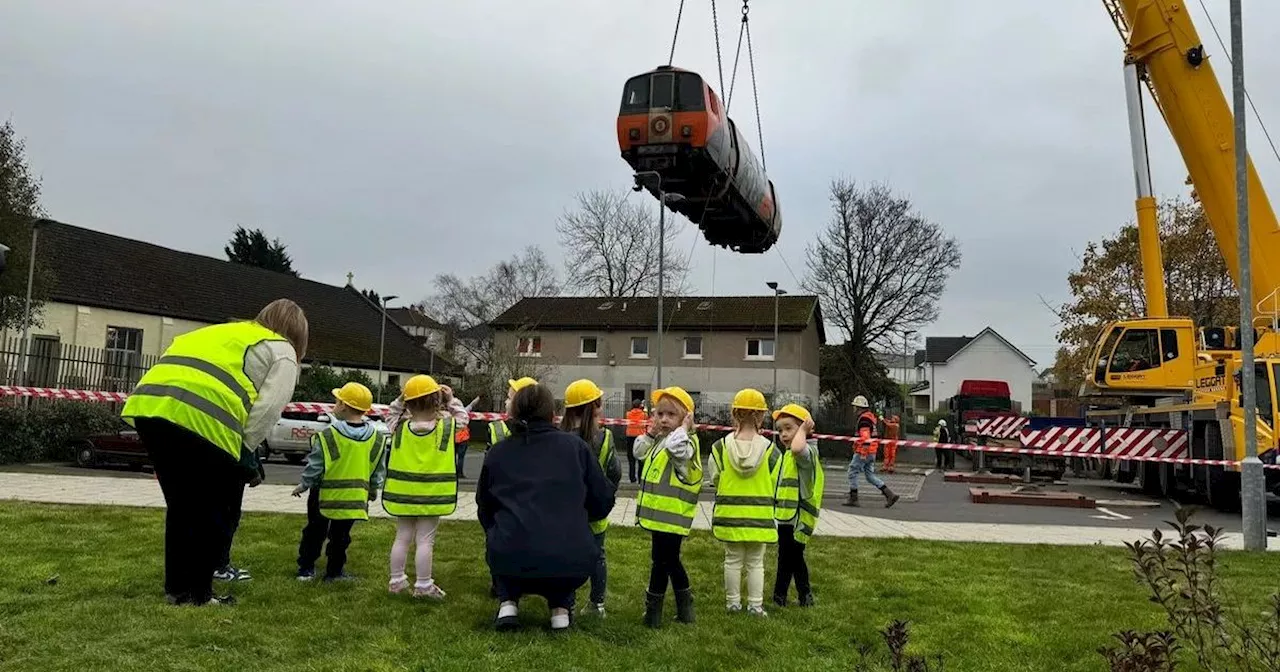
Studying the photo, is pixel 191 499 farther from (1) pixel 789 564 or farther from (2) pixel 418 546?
(1) pixel 789 564

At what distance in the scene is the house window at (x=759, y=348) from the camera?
4688 centimetres

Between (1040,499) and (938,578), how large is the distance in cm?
956

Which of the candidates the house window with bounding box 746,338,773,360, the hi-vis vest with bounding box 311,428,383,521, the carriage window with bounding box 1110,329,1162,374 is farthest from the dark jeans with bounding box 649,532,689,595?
the house window with bounding box 746,338,773,360

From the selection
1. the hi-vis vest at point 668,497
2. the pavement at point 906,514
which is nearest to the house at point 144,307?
the pavement at point 906,514

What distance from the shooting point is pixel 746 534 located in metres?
5.67

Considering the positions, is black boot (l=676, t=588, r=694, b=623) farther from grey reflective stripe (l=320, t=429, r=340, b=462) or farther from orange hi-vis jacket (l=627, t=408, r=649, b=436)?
orange hi-vis jacket (l=627, t=408, r=649, b=436)

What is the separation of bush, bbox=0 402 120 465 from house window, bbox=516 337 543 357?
2651cm

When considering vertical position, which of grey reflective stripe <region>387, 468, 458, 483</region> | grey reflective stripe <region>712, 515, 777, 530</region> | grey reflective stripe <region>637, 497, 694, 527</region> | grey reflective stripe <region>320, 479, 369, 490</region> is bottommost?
grey reflective stripe <region>712, 515, 777, 530</region>

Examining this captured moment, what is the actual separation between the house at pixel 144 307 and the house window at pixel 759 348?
17.4m

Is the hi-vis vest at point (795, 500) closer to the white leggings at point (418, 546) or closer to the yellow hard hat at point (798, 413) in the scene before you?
the yellow hard hat at point (798, 413)

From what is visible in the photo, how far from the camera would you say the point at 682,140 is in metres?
Answer: 13.4

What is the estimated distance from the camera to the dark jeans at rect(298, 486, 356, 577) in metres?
6.42

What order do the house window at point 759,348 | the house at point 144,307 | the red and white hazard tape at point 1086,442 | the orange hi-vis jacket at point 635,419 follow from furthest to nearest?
the house window at point 759,348 < the house at point 144,307 < the red and white hazard tape at point 1086,442 < the orange hi-vis jacket at point 635,419

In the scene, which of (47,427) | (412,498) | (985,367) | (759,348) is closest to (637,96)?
(412,498)
